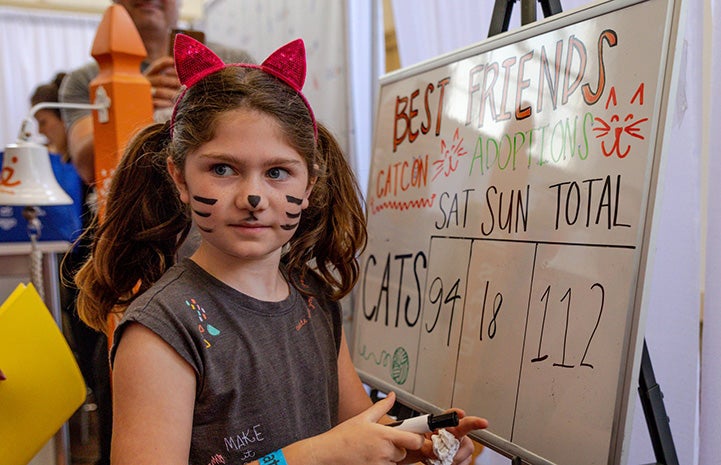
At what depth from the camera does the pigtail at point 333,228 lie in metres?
1.17

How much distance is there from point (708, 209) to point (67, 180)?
7.06 feet

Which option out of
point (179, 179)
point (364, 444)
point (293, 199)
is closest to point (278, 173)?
point (293, 199)

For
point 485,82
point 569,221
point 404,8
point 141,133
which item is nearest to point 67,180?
point 404,8

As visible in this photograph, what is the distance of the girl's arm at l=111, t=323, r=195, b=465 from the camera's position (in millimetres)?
846

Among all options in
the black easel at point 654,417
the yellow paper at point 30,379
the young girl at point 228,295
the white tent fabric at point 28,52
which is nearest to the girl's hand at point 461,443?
the young girl at point 228,295

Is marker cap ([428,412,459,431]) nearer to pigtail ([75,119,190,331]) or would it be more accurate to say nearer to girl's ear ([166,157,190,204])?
girl's ear ([166,157,190,204])

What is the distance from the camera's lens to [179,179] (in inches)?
39.4

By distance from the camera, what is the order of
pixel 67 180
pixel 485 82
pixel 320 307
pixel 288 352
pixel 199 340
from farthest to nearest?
pixel 67 180, pixel 485 82, pixel 320 307, pixel 288 352, pixel 199 340

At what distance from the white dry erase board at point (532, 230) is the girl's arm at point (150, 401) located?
0.56 meters

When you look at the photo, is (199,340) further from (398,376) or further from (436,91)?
(436,91)

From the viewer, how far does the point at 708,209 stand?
1252 millimetres

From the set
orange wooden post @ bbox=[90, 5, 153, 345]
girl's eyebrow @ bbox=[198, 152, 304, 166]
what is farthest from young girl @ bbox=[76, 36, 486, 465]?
orange wooden post @ bbox=[90, 5, 153, 345]

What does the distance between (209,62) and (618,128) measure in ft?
2.02

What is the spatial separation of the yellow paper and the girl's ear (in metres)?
0.41
